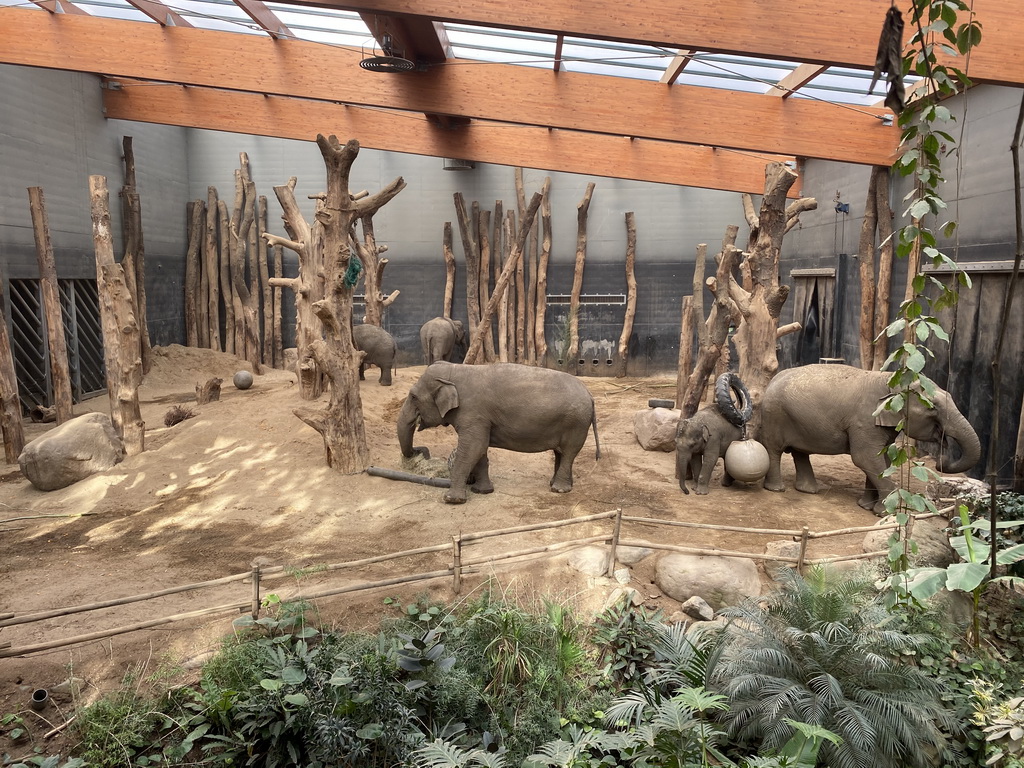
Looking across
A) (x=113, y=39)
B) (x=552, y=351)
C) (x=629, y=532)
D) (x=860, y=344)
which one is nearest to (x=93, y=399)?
(x=113, y=39)

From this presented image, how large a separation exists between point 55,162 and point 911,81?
1333 centimetres

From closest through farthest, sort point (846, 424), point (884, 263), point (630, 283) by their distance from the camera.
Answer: point (846, 424) → point (884, 263) → point (630, 283)

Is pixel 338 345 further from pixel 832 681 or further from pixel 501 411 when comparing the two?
pixel 832 681

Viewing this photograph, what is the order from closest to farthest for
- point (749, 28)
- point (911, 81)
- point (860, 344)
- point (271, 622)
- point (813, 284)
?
point (271, 622), point (749, 28), point (911, 81), point (860, 344), point (813, 284)

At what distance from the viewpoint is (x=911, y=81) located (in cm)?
956

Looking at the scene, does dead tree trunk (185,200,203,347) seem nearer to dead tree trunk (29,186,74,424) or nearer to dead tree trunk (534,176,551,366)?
dead tree trunk (29,186,74,424)

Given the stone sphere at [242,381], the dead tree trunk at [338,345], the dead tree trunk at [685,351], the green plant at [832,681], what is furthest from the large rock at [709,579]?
the stone sphere at [242,381]

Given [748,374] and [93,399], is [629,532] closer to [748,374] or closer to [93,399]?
[748,374]

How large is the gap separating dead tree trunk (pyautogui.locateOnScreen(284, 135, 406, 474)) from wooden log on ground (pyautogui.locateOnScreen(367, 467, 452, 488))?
0.22 meters

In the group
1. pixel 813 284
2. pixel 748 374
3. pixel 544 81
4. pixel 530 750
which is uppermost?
pixel 544 81

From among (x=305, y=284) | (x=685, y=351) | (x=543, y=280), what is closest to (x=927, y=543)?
(x=685, y=351)

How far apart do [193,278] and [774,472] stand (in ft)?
44.0

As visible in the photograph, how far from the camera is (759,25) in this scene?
712 centimetres

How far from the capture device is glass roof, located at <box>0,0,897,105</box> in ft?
31.6
